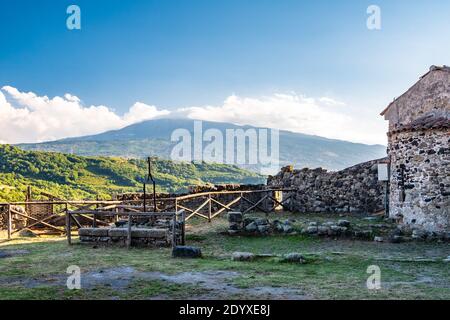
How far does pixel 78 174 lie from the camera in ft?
139

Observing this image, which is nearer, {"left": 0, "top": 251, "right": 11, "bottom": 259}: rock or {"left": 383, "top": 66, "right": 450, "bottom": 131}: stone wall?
{"left": 0, "top": 251, "right": 11, "bottom": 259}: rock

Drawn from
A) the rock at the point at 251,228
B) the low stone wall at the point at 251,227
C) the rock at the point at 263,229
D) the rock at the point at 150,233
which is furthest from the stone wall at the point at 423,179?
the rock at the point at 150,233

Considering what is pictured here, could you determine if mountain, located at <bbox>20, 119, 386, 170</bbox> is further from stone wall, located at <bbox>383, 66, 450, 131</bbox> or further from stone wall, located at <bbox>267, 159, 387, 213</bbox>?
stone wall, located at <bbox>383, 66, 450, 131</bbox>

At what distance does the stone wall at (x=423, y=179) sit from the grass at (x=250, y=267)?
1510mm

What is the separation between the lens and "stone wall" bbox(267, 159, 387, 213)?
20125 mm

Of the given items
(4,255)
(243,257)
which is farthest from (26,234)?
(243,257)

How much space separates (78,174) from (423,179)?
34929 millimetres

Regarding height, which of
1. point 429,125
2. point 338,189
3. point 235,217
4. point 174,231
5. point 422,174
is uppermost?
point 429,125

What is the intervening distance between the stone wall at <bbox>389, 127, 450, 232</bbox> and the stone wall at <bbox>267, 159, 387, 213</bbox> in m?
4.42

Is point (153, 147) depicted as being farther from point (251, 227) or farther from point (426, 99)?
point (251, 227)

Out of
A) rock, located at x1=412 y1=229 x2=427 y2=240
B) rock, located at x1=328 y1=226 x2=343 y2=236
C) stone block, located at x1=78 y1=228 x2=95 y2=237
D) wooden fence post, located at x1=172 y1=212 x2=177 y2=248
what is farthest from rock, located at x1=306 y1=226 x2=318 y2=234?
stone block, located at x1=78 y1=228 x2=95 y2=237
